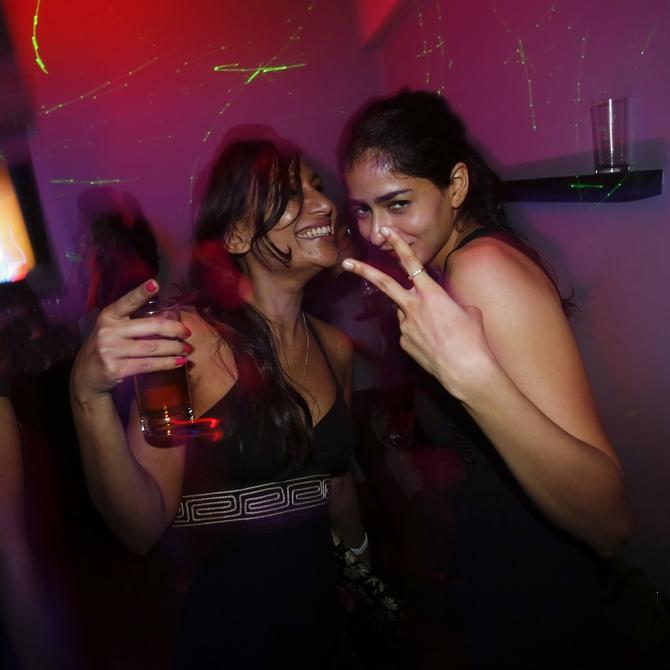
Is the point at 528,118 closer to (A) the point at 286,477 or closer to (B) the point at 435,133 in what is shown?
(B) the point at 435,133

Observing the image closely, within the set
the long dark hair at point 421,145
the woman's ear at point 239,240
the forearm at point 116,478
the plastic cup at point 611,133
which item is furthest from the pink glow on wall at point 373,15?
the forearm at point 116,478

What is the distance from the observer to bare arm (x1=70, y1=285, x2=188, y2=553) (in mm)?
1031

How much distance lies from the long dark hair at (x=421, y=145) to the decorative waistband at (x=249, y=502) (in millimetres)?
932

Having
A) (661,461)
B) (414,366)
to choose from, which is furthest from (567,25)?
(661,461)

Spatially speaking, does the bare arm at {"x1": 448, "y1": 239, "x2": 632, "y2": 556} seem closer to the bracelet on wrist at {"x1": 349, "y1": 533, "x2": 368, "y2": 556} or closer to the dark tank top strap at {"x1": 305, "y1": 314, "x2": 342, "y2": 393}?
the dark tank top strap at {"x1": 305, "y1": 314, "x2": 342, "y2": 393}

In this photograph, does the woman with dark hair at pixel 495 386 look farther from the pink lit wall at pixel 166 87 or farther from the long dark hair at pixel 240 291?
the pink lit wall at pixel 166 87

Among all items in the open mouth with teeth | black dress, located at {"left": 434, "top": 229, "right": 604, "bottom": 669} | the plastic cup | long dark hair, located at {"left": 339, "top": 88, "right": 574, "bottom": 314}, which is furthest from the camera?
the plastic cup

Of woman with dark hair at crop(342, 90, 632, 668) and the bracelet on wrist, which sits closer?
woman with dark hair at crop(342, 90, 632, 668)

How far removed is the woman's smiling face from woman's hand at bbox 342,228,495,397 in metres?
0.40

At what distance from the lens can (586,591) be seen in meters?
1.36

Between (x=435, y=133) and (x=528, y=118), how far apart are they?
1.12 m

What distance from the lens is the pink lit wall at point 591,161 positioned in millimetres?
1763

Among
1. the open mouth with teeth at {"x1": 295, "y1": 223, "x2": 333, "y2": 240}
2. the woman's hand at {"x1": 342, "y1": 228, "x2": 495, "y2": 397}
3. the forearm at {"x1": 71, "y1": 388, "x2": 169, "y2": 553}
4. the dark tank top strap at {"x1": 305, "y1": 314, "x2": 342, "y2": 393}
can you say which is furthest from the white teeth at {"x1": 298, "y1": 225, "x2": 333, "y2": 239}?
the forearm at {"x1": 71, "y1": 388, "x2": 169, "y2": 553}

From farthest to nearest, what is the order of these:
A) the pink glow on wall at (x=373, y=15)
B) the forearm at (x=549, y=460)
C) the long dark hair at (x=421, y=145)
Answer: the pink glow on wall at (x=373, y=15), the long dark hair at (x=421, y=145), the forearm at (x=549, y=460)
